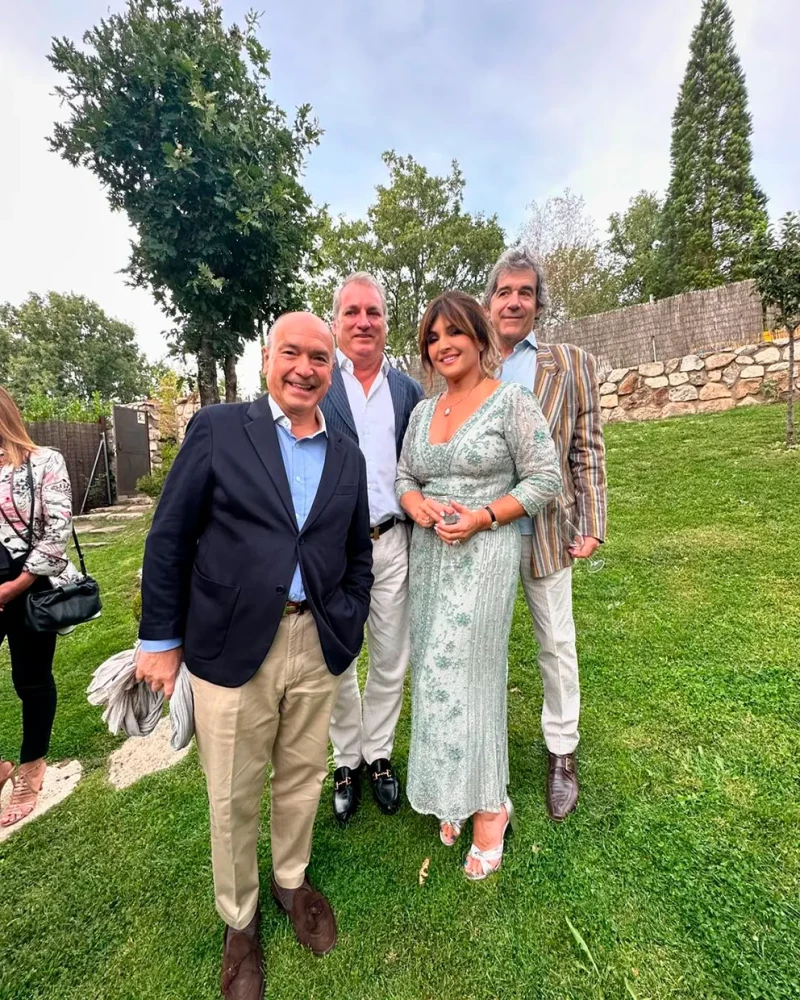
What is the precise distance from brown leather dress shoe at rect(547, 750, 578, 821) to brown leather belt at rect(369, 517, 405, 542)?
3.81 ft

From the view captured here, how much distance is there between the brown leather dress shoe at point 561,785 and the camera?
1.90 metres

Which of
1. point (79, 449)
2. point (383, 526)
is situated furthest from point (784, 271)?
point (79, 449)

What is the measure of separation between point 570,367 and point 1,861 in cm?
299

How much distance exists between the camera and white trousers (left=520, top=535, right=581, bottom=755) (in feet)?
6.36

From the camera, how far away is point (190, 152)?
3451mm

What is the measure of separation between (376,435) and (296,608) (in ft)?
Result: 2.77

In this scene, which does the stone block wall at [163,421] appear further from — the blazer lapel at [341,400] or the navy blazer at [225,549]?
the navy blazer at [225,549]

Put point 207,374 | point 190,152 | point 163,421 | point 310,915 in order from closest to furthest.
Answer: point 310,915 → point 190,152 → point 207,374 → point 163,421

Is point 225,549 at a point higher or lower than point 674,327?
lower

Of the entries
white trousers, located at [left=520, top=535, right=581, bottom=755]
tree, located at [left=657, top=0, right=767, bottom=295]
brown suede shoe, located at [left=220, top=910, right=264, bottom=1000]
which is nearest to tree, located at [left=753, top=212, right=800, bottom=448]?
white trousers, located at [left=520, top=535, right=581, bottom=755]

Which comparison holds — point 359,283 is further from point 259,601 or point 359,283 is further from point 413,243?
point 413,243

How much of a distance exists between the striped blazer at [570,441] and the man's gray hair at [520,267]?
21 cm

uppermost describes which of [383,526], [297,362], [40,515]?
[297,362]

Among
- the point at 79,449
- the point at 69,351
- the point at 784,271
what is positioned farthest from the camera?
the point at 69,351
